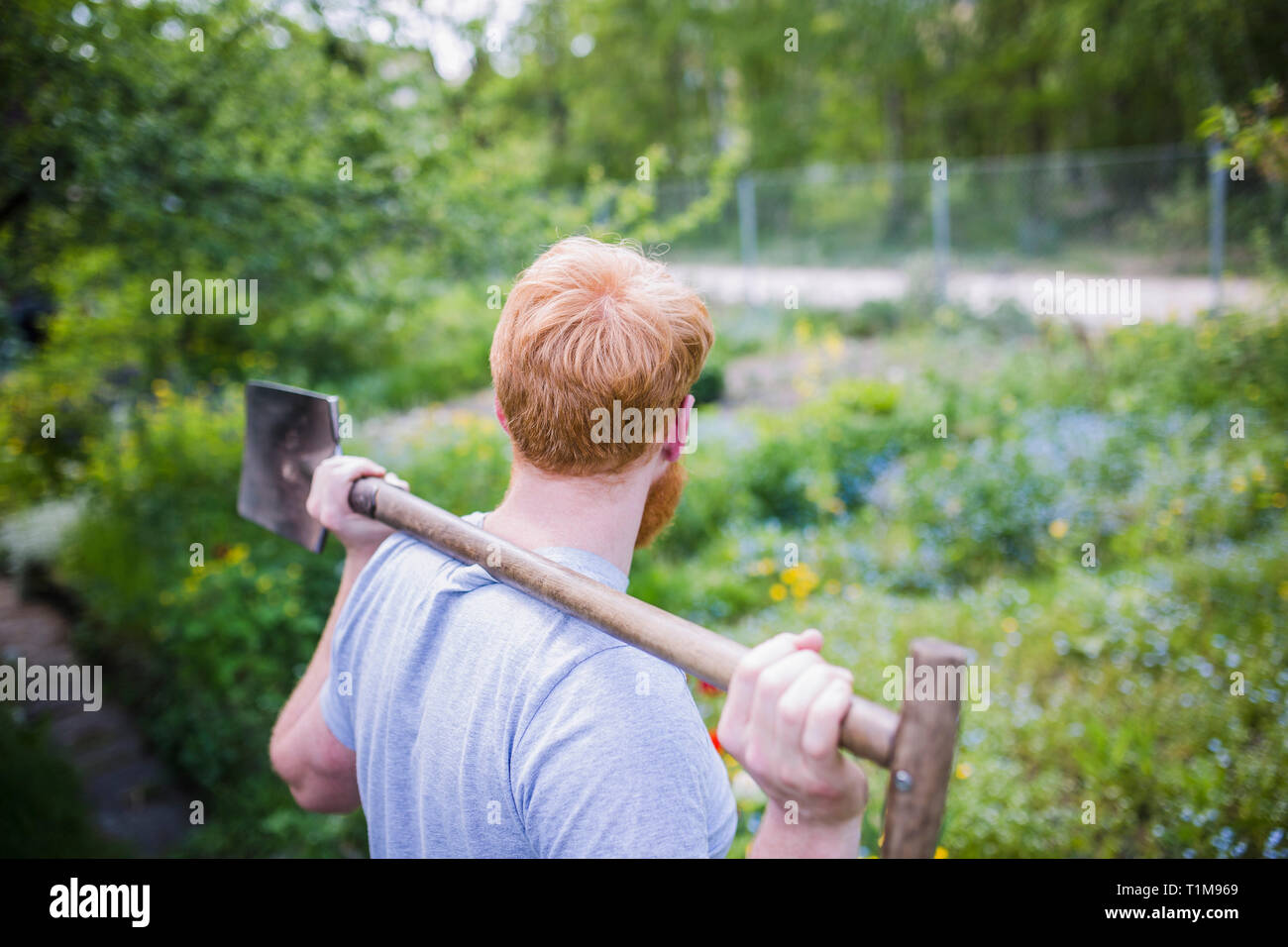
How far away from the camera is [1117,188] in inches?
395

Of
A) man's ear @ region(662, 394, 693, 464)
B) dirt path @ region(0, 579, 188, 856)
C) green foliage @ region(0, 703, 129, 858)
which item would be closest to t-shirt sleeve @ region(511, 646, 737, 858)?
man's ear @ region(662, 394, 693, 464)

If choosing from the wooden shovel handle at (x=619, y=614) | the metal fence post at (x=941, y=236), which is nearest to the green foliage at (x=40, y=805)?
the wooden shovel handle at (x=619, y=614)

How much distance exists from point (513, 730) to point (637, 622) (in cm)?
20

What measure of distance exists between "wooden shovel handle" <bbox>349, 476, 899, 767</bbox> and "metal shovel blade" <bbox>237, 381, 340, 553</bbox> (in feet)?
1.68

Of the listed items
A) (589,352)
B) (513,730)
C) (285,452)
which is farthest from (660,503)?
(285,452)

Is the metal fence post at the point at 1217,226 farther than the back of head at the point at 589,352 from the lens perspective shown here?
Yes

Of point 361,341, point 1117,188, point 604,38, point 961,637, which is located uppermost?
point 604,38

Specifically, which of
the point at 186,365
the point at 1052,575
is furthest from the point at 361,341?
the point at 1052,575

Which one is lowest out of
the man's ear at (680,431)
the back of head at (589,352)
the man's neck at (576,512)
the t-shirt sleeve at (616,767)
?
the t-shirt sleeve at (616,767)

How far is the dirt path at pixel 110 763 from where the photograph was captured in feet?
10.7

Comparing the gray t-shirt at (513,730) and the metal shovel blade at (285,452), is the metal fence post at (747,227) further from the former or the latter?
the gray t-shirt at (513,730)

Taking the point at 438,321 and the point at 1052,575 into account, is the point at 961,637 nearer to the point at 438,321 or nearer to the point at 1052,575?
the point at 1052,575

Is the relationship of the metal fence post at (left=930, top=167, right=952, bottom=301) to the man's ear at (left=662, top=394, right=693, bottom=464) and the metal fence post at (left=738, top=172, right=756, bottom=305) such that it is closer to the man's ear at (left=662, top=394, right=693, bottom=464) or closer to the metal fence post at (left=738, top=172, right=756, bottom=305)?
the metal fence post at (left=738, top=172, right=756, bottom=305)
